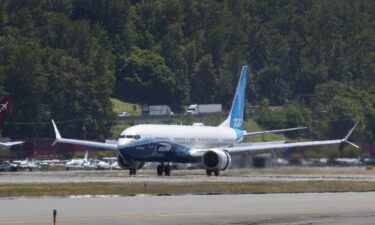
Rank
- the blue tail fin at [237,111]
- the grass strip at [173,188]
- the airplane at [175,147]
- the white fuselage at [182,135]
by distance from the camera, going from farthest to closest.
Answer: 1. the blue tail fin at [237,111]
2. the white fuselage at [182,135]
3. the airplane at [175,147]
4. the grass strip at [173,188]

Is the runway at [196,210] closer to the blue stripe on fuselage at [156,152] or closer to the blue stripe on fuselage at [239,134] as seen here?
the blue stripe on fuselage at [156,152]

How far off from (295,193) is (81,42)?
133m

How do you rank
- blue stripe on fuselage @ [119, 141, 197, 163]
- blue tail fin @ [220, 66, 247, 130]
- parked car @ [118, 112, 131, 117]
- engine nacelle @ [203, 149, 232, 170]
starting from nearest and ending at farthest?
blue stripe on fuselage @ [119, 141, 197, 163] < engine nacelle @ [203, 149, 232, 170] < blue tail fin @ [220, 66, 247, 130] < parked car @ [118, 112, 131, 117]

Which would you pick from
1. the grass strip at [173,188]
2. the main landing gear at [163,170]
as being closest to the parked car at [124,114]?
the main landing gear at [163,170]

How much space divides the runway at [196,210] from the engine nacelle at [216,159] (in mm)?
32160

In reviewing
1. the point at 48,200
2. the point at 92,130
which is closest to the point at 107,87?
the point at 92,130

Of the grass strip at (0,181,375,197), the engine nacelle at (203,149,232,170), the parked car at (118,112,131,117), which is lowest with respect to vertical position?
the grass strip at (0,181,375,197)

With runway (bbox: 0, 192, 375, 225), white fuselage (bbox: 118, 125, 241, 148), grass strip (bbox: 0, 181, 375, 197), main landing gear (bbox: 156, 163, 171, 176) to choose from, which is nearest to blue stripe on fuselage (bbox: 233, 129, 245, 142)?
white fuselage (bbox: 118, 125, 241, 148)

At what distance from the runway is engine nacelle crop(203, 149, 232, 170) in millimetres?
32160

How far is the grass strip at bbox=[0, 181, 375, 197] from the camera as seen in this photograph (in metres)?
63.4

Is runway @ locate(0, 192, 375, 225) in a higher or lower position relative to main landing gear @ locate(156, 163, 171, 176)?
lower

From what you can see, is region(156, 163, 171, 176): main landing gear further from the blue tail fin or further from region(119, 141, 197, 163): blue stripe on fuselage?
the blue tail fin

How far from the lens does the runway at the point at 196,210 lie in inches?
1844

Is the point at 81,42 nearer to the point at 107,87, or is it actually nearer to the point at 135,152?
the point at 107,87
